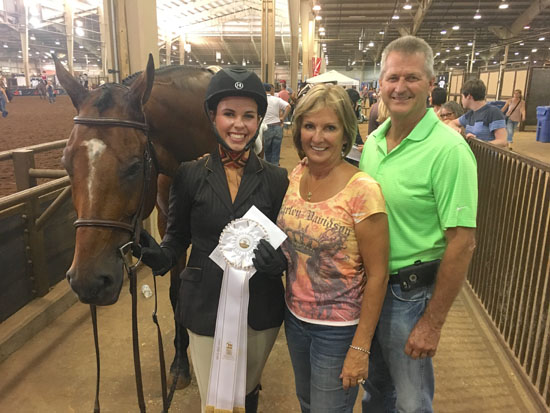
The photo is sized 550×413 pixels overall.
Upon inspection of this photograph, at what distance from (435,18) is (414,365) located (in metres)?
27.3

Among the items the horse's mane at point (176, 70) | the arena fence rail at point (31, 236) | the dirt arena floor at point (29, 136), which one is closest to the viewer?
the horse's mane at point (176, 70)

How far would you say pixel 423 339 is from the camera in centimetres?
148

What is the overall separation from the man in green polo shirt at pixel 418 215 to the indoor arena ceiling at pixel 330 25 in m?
10.3

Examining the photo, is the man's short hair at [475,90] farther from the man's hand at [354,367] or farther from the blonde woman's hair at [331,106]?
the man's hand at [354,367]

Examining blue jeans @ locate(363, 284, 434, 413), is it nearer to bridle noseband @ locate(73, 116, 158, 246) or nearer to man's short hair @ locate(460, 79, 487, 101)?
bridle noseband @ locate(73, 116, 158, 246)

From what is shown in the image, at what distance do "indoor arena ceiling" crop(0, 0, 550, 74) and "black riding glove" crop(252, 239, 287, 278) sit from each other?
1034 centimetres

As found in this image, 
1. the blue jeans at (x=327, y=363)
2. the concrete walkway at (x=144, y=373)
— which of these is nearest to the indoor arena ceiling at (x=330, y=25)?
the concrete walkway at (x=144, y=373)

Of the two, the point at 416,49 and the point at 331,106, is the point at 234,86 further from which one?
the point at 416,49

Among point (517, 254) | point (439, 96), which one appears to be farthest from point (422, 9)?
point (517, 254)

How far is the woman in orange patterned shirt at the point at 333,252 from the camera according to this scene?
1.43 m

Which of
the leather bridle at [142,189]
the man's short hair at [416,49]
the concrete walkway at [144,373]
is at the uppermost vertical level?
the man's short hair at [416,49]

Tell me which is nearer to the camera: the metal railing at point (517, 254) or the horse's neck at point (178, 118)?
the horse's neck at point (178, 118)

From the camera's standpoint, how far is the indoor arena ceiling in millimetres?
21625

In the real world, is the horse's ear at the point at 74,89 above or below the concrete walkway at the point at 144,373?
above
